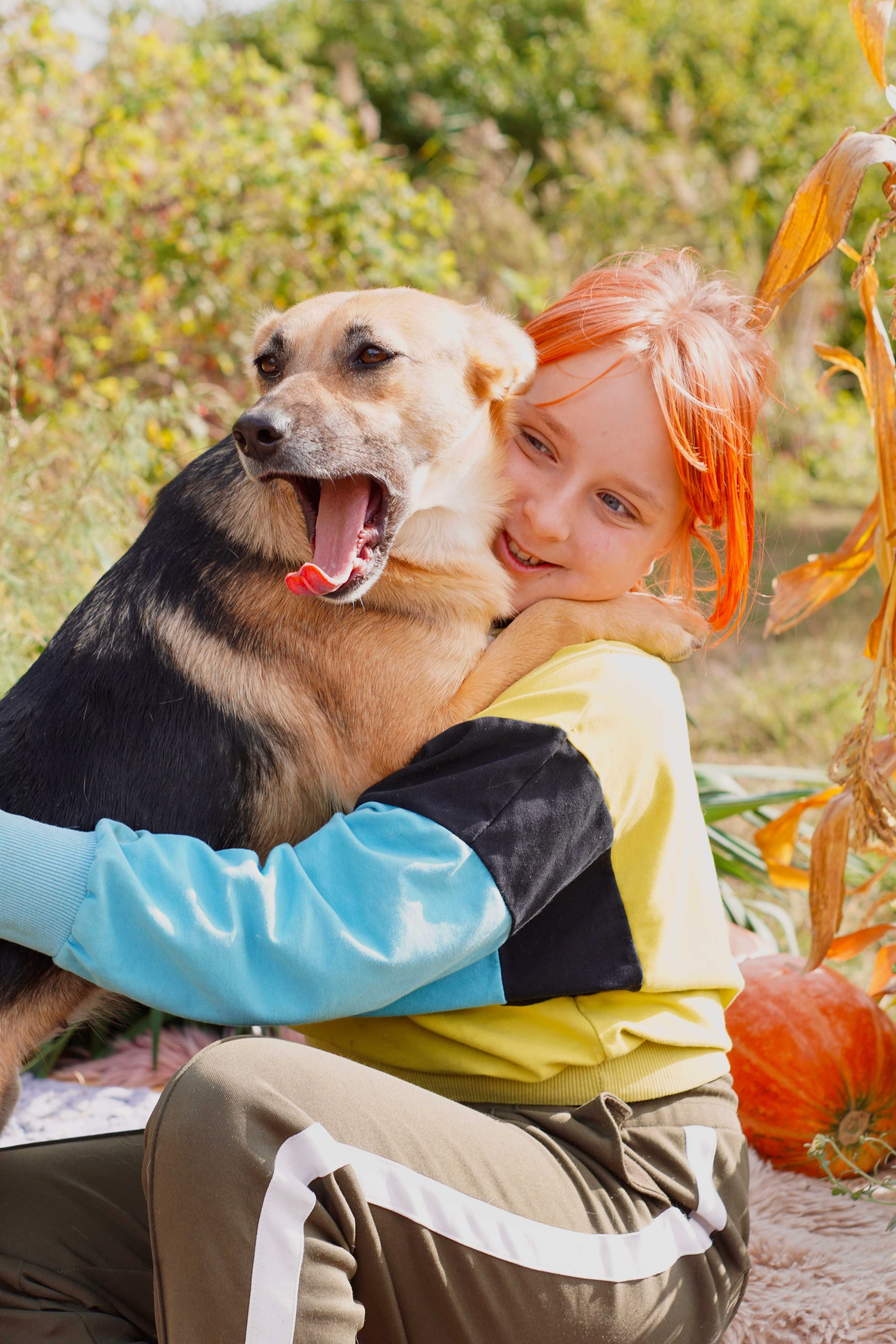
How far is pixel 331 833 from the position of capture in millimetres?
1552

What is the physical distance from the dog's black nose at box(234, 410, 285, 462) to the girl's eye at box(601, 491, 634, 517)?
562mm

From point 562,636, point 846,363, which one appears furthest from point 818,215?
point 562,636

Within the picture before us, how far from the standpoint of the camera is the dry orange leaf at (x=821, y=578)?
2.78 m

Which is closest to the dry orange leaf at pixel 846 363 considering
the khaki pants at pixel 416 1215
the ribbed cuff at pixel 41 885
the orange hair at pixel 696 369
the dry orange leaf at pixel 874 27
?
the orange hair at pixel 696 369

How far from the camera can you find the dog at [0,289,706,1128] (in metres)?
1.83

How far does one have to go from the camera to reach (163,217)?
6.10m

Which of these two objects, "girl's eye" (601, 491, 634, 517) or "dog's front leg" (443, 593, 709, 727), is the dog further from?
"girl's eye" (601, 491, 634, 517)

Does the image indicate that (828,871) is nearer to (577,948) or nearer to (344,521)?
(577,948)

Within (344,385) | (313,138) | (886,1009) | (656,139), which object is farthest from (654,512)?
(656,139)

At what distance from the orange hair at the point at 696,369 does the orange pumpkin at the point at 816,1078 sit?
0.98m

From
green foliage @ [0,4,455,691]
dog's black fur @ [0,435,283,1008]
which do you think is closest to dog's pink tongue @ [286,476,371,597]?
dog's black fur @ [0,435,283,1008]

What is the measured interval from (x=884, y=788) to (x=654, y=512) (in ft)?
2.83

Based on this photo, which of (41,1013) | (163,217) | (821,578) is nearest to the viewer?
(41,1013)

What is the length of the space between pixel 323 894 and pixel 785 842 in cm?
174
